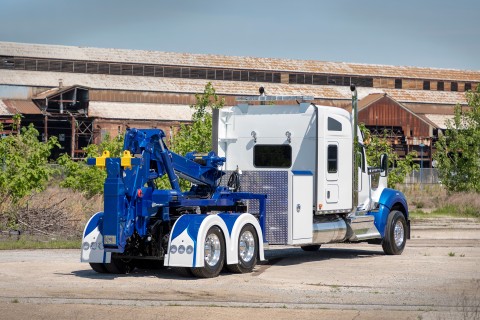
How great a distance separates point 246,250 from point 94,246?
3.07m

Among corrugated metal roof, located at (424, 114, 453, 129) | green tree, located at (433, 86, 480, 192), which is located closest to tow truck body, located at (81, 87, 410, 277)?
green tree, located at (433, 86, 480, 192)

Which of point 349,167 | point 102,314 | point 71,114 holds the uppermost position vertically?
point 71,114

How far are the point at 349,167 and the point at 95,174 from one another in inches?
642

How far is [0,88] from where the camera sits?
74.2 m

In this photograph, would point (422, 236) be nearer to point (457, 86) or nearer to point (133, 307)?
point (133, 307)

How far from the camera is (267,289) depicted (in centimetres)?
1736

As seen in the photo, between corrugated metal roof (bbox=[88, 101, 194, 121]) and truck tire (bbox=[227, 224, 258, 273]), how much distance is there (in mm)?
56208

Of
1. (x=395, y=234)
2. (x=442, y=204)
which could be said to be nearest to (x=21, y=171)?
(x=395, y=234)

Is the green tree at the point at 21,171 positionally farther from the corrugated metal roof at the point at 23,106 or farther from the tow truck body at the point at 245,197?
the corrugated metal roof at the point at 23,106

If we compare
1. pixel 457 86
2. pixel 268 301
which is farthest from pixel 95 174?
pixel 457 86

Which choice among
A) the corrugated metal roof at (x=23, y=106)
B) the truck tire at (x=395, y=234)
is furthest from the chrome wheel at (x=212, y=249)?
the corrugated metal roof at (x=23, y=106)

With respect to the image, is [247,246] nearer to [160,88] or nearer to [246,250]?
[246,250]

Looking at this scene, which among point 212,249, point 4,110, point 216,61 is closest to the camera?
point 212,249

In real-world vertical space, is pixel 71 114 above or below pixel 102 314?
above
